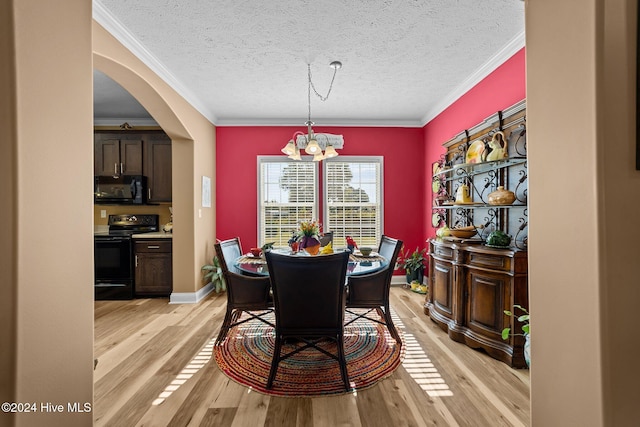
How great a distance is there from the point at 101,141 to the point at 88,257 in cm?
436

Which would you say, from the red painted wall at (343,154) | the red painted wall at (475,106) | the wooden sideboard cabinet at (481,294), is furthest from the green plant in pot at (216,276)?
the red painted wall at (475,106)

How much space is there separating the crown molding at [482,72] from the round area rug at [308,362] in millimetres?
2927

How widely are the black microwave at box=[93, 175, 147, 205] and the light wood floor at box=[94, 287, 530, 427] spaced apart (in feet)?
7.20

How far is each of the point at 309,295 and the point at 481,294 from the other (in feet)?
5.26

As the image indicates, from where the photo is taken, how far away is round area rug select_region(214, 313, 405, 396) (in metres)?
2.06

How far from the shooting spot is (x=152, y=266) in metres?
4.18

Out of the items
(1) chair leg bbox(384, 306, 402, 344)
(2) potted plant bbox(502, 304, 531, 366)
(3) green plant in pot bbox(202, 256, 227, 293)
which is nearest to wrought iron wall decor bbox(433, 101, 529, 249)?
(2) potted plant bbox(502, 304, 531, 366)

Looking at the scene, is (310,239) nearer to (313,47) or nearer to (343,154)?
(313,47)

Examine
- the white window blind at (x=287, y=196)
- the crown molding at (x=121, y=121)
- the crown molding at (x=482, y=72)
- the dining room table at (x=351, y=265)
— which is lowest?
the dining room table at (x=351, y=265)

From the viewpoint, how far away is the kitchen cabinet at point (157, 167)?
14.6 ft

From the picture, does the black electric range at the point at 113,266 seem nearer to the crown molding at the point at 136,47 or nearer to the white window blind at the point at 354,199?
the crown molding at the point at 136,47

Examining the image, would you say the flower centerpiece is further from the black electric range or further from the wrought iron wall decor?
the black electric range

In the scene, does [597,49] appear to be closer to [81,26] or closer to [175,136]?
[81,26]

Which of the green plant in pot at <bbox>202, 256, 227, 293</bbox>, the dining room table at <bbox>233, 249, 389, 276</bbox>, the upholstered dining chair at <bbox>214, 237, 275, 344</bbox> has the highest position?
the dining room table at <bbox>233, 249, 389, 276</bbox>
